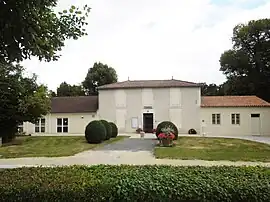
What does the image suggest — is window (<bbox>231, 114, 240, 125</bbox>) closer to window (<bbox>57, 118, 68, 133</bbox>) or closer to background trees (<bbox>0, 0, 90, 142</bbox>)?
window (<bbox>57, 118, 68, 133</bbox>)

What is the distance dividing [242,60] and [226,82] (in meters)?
4.33

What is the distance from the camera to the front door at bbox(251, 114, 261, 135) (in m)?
36.4

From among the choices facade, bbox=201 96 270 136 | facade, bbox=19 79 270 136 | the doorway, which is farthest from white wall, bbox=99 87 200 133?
facade, bbox=201 96 270 136

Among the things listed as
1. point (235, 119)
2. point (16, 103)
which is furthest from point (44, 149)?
point (235, 119)

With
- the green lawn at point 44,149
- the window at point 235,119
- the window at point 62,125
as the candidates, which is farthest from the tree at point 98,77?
the green lawn at point 44,149

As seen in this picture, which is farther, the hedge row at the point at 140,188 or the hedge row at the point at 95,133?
the hedge row at the point at 95,133

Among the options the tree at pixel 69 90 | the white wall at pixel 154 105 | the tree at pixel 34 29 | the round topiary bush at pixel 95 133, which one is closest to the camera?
the tree at pixel 34 29

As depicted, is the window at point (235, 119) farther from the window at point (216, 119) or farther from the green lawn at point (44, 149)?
the green lawn at point (44, 149)

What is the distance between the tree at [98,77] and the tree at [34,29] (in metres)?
50.6

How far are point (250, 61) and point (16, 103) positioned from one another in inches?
1311

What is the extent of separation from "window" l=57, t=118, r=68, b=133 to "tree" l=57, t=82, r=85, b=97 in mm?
20727

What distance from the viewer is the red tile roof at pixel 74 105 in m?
39.9

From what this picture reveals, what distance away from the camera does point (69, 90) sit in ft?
200

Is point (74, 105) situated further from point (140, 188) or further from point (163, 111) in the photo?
point (140, 188)
